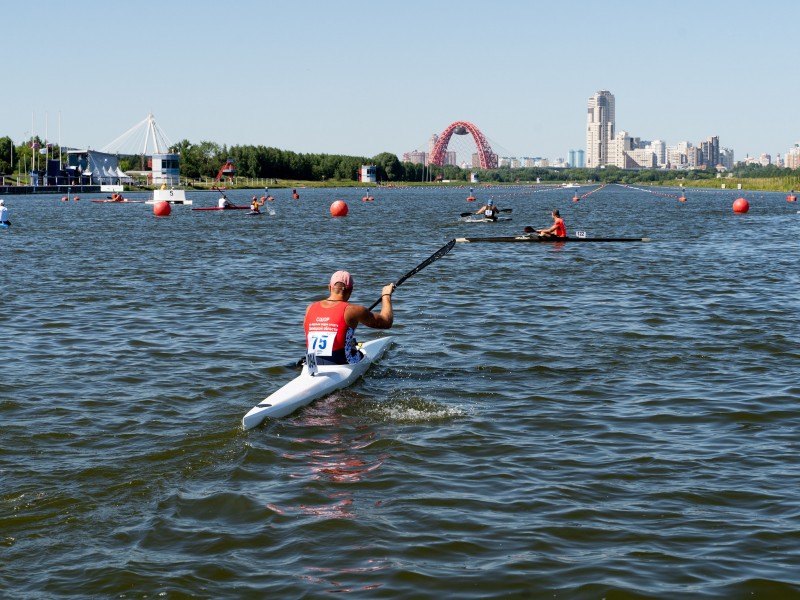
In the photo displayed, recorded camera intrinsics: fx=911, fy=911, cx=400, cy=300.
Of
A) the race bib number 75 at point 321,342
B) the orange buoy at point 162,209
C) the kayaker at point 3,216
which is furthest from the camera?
the orange buoy at point 162,209

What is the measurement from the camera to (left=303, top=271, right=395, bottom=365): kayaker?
43.2ft

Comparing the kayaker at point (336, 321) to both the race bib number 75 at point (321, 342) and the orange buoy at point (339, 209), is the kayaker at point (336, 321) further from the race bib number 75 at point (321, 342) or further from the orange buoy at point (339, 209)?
the orange buoy at point (339, 209)

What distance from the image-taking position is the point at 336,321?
13.3 m

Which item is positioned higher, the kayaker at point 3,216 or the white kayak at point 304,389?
the kayaker at point 3,216

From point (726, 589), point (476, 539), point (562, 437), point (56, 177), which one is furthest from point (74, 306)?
point (56, 177)

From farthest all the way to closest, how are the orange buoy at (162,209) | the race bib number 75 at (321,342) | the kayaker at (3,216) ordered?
the orange buoy at (162,209), the kayaker at (3,216), the race bib number 75 at (321,342)

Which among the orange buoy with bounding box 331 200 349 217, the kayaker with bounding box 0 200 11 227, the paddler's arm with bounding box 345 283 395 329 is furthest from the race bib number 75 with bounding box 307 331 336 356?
the orange buoy with bounding box 331 200 349 217

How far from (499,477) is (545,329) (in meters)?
10.1

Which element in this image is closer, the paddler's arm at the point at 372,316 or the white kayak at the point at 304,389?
the white kayak at the point at 304,389

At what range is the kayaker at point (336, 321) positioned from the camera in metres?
13.2

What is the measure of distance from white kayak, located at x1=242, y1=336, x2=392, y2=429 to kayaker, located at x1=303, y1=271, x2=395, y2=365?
8.0 inches

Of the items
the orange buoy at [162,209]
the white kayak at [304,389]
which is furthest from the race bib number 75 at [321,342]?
the orange buoy at [162,209]

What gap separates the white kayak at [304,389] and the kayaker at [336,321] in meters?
0.20

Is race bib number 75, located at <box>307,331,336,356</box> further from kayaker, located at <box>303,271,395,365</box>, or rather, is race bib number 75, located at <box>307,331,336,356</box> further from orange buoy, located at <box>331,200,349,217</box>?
orange buoy, located at <box>331,200,349,217</box>
